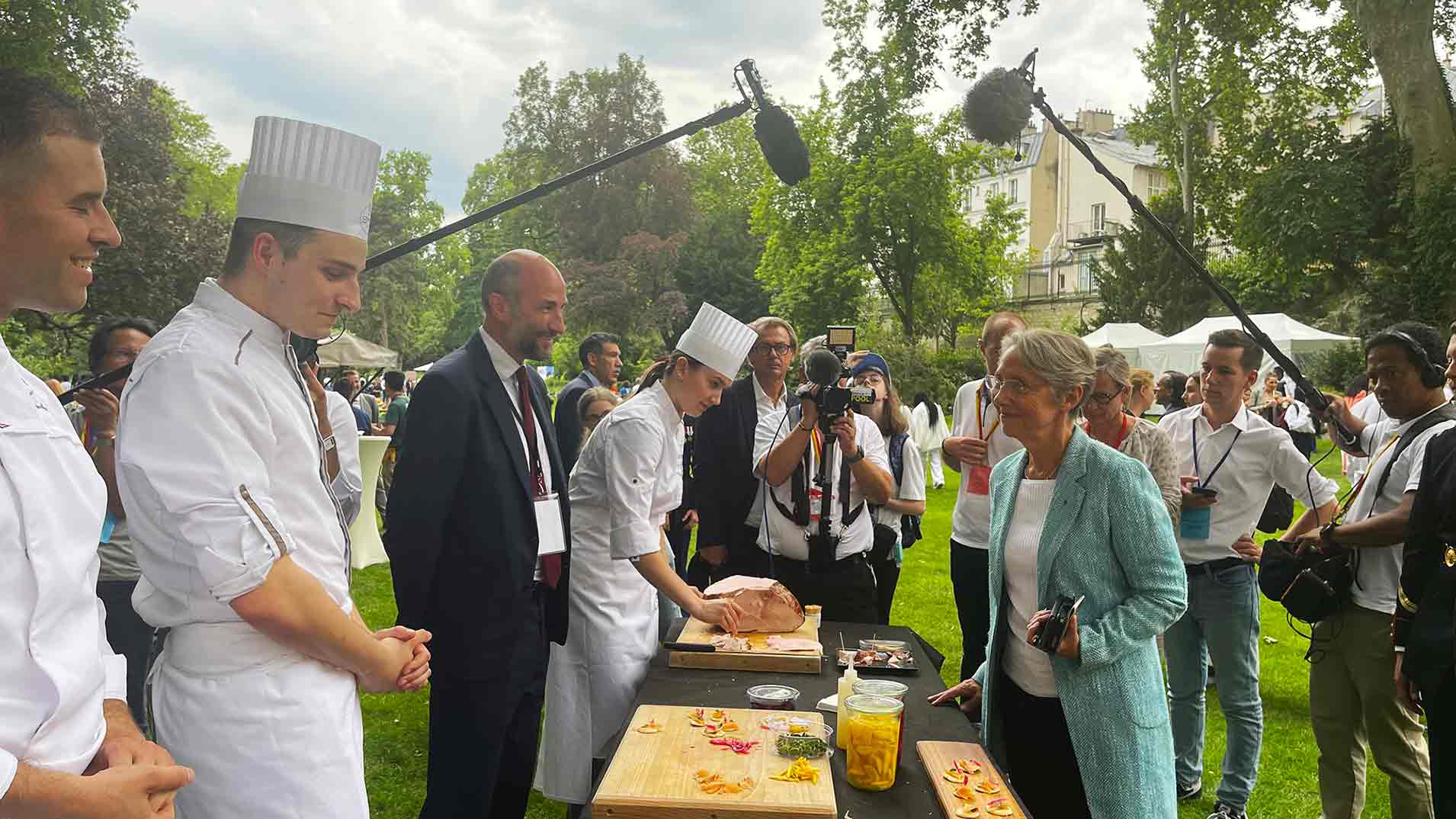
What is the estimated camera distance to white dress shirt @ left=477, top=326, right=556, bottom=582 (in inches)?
118

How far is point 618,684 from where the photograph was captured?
3178 millimetres

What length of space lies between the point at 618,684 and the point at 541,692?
31 centimetres

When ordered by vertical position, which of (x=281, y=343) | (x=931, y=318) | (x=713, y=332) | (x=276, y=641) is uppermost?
(x=931, y=318)

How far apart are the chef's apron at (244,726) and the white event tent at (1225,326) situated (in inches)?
705

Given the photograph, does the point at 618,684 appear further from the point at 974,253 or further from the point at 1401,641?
the point at 974,253

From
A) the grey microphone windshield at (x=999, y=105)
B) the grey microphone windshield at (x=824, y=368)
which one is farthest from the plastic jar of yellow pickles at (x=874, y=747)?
the grey microphone windshield at (x=999, y=105)

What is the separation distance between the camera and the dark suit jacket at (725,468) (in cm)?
455

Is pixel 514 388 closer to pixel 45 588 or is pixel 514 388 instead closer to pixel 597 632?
Result: pixel 597 632

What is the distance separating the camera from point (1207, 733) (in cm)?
494

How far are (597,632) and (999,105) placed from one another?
250cm

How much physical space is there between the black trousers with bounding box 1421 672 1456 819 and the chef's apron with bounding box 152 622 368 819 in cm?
304

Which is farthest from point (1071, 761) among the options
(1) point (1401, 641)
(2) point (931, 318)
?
(2) point (931, 318)

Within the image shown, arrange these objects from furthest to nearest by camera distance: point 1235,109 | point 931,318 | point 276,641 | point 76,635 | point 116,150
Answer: point 931,318, point 1235,109, point 116,150, point 276,641, point 76,635

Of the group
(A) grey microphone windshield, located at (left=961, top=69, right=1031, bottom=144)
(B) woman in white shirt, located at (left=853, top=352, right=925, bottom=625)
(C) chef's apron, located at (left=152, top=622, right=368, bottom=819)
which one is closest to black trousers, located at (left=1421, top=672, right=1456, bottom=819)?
(B) woman in white shirt, located at (left=853, top=352, right=925, bottom=625)
